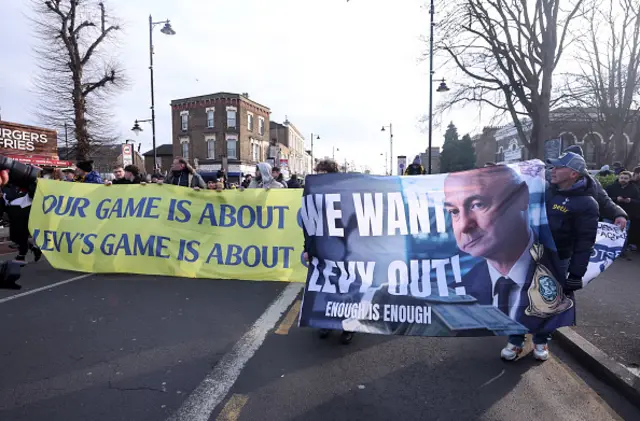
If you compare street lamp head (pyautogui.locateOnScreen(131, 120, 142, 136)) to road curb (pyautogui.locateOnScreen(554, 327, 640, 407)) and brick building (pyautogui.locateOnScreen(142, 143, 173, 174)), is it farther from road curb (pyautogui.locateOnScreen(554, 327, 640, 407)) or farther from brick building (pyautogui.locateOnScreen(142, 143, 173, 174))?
road curb (pyautogui.locateOnScreen(554, 327, 640, 407))

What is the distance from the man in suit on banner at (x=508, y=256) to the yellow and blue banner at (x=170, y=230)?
2630 millimetres

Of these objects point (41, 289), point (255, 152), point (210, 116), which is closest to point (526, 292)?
point (41, 289)

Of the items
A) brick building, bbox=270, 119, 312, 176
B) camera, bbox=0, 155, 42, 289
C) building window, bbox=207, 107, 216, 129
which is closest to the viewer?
camera, bbox=0, 155, 42, 289

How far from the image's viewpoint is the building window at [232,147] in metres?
43.2

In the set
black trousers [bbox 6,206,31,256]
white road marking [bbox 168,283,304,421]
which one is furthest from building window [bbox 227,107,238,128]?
white road marking [bbox 168,283,304,421]

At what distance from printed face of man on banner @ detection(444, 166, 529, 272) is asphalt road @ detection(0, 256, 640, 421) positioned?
1.01 meters

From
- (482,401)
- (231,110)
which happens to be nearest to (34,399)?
(482,401)

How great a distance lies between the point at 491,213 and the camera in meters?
3.46

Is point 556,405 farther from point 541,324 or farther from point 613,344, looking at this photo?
point 613,344

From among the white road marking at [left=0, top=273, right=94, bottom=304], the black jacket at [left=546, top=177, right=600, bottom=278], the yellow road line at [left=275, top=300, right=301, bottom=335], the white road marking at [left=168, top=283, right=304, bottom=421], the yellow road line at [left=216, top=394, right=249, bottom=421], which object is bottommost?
the yellow road line at [left=216, top=394, right=249, bottom=421]

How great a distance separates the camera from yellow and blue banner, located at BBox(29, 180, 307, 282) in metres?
5.63

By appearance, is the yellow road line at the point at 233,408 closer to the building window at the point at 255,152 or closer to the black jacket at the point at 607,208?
A: the black jacket at the point at 607,208

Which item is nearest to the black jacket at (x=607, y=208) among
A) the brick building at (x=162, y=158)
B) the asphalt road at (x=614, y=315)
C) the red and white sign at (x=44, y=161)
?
the asphalt road at (x=614, y=315)

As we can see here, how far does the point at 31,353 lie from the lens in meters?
3.44
